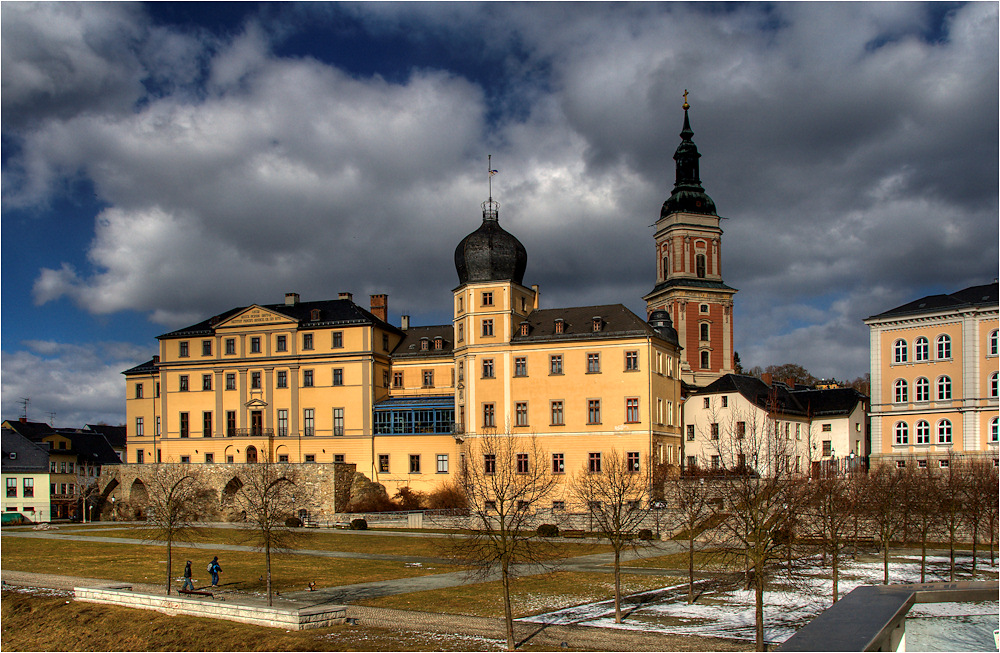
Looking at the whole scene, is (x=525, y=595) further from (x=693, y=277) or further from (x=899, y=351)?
(x=693, y=277)

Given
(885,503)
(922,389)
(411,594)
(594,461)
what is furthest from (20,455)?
(922,389)

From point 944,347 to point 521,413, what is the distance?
26745 mm

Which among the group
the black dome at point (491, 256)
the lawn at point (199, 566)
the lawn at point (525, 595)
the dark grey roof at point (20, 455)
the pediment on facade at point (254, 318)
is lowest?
the lawn at point (199, 566)

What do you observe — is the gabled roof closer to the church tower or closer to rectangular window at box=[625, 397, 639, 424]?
rectangular window at box=[625, 397, 639, 424]

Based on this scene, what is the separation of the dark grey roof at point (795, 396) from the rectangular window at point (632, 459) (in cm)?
1132

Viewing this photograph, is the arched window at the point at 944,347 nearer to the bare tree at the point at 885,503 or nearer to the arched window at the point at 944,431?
the arched window at the point at 944,431

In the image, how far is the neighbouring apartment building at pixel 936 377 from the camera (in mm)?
54094

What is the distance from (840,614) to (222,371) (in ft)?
211

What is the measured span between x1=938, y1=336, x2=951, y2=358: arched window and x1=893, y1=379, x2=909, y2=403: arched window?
2.99 m

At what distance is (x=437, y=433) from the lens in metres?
64.2

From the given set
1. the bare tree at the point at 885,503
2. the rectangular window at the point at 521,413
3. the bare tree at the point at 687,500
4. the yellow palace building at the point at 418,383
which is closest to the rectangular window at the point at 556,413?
the yellow palace building at the point at 418,383

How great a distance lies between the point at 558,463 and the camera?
192 ft

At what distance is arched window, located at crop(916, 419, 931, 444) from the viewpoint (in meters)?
56.4

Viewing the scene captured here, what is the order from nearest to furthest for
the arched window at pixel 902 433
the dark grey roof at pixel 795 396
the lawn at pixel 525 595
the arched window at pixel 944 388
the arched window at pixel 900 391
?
1. the lawn at pixel 525 595
2. the arched window at pixel 944 388
3. the arched window at pixel 902 433
4. the arched window at pixel 900 391
5. the dark grey roof at pixel 795 396
